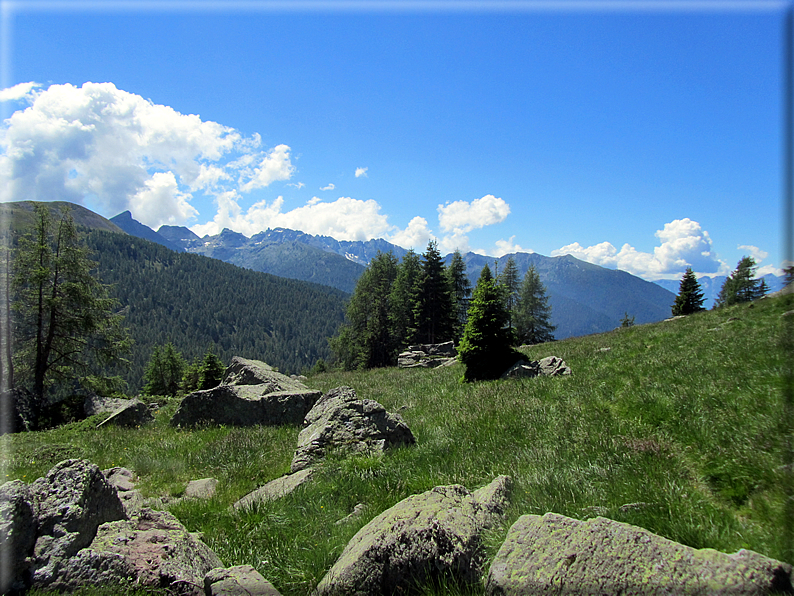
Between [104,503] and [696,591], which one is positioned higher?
[696,591]

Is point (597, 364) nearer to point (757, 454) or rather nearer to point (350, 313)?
point (757, 454)

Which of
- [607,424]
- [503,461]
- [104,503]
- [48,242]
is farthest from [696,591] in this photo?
[48,242]

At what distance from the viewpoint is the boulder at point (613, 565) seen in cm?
219

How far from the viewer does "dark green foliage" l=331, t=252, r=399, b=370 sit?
50562 millimetres

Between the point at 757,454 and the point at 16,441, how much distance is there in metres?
17.9

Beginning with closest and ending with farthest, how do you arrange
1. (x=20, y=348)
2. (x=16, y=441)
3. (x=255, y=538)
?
(x=255, y=538) → (x=16, y=441) → (x=20, y=348)

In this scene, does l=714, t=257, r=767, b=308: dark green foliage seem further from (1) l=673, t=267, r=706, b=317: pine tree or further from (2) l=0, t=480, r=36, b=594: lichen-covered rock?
(2) l=0, t=480, r=36, b=594: lichen-covered rock

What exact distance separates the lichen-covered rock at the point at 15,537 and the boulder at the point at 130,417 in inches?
501

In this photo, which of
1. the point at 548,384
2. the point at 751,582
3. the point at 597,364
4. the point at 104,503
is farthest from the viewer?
the point at 597,364

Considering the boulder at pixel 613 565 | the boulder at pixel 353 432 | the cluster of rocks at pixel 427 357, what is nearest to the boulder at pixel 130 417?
the boulder at pixel 353 432

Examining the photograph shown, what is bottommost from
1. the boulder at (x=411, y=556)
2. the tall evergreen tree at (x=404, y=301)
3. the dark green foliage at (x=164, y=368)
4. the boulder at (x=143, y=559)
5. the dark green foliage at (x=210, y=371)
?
the dark green foliage at (x=164, y=368)

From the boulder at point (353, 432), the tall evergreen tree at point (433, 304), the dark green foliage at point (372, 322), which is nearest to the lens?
the boulder at point (353, 432)

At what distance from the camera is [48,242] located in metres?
25.0

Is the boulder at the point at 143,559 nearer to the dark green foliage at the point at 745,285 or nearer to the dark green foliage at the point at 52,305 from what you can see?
the dark green foliage at the point at 52,305
